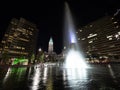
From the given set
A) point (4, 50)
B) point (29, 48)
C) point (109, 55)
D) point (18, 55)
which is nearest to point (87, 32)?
point (109, 55)

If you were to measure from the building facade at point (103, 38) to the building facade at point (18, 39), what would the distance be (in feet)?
276

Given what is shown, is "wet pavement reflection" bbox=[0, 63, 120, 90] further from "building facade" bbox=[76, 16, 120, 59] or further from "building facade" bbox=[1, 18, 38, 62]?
"building facade" bbox=[76, 16, 120, 59]

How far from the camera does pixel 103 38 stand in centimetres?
14100

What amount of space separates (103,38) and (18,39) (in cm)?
10643

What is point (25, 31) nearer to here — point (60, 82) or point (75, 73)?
point (75, 73)

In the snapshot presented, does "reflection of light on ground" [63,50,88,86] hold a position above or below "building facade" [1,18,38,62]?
below

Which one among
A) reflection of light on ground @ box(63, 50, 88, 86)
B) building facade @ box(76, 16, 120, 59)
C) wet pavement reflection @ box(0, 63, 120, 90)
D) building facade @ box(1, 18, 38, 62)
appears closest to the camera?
wet pavement reflection @ box(0, 63, 120, 90)

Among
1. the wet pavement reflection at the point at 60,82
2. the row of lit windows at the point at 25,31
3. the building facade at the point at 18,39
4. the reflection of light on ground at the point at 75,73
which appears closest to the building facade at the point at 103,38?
the reflection of light on ground at the point at 75,73

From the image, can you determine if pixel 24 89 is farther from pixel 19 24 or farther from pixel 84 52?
pixel 84 52

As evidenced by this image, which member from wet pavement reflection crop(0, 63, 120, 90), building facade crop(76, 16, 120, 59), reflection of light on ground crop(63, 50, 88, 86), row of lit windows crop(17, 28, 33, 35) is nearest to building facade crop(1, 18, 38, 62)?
row of lit windows crop(17, 28, 33, 35)

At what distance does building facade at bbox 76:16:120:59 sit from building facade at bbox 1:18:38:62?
84.1 metres

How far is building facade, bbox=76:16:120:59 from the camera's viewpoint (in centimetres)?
12589

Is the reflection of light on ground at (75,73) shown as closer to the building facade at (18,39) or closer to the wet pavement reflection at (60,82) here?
the wet pavement reflection at (60,82)

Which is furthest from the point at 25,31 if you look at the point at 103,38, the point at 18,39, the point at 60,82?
the point at 60,82
